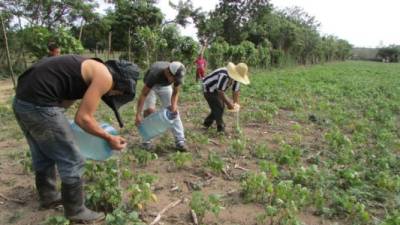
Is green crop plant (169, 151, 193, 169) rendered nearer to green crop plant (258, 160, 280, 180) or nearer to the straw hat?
green crop plant (258, 160, 280, 180)

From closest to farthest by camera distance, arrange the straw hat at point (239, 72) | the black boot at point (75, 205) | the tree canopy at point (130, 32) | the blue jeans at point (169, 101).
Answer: the black boot at point (75, 205) < the blue jeans at point (169, 101) < the straw hat at point (239, 72) < the tree canopy at point (130, 32)

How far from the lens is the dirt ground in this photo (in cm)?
392

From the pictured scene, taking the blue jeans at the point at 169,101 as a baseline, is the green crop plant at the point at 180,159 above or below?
below

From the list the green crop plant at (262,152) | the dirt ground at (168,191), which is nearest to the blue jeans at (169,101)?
the dirt ground at (168,191)

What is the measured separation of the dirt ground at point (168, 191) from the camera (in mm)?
3922

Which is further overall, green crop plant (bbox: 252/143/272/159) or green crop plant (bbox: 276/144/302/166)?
green crop plant (bbox: 252/143/272/159)

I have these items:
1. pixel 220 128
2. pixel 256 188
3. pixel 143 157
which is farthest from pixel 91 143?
pixel 220 128

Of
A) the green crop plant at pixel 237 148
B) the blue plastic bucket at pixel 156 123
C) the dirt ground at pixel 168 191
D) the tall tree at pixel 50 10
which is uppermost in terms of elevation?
the tall tree at pixel 50 10

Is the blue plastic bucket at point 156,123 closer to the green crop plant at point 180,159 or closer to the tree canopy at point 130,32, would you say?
the green crop plant at point 180,159

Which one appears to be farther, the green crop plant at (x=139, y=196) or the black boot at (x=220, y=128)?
the black boot at (x=220, y=128)

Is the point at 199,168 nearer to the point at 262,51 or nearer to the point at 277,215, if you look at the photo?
the point at 277,215

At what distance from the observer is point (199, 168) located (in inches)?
213

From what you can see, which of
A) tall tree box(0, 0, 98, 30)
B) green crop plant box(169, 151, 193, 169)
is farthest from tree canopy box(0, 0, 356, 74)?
green crop plant box(169, 151, 193, 169)

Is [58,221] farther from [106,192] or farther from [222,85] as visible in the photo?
[222,85]
